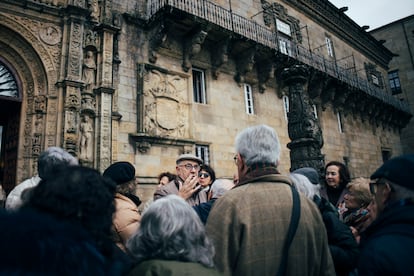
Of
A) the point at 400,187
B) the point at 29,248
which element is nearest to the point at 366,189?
the point at 400,187

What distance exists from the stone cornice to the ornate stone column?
11.4m

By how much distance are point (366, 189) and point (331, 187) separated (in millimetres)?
1061

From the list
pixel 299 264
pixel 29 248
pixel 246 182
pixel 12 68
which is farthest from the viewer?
pixel 12 68

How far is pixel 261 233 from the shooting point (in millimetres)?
1803

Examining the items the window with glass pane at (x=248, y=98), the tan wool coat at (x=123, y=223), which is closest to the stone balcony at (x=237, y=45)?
the window with glass pane at (x=248, y=98)

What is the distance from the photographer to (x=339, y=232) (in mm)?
2391

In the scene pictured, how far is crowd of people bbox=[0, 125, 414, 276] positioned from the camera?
3.17 ft

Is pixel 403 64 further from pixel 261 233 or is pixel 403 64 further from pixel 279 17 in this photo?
pixel 261 233

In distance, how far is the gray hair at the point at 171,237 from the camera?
145 cm

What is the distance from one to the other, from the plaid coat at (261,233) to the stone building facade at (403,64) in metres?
28.4

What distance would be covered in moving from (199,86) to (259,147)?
9153 millimetres

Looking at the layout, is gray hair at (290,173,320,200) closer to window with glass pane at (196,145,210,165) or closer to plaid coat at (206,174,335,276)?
plaid coat at (206,174,335,276)

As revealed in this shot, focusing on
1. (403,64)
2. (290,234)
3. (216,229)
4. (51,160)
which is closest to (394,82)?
(403,64)

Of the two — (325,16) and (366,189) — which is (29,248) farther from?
(325,16)
